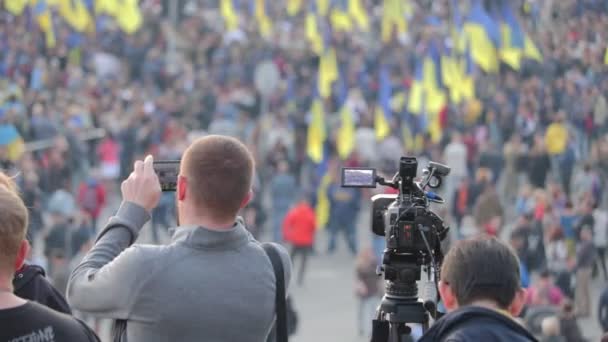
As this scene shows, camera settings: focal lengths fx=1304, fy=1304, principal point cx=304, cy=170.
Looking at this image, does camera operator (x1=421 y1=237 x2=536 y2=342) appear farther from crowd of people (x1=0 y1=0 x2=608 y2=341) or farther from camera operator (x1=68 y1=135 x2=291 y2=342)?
crowd of people (x1=0 y1=0 x2=608 y2=341)

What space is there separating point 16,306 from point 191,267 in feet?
1.92

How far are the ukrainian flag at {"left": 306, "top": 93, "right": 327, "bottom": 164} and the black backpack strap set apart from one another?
17.1 meters

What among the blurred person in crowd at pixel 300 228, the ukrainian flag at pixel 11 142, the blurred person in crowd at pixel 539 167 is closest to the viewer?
the blurred person in crowd at pixel 300 228

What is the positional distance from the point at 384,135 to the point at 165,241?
13.6 feet

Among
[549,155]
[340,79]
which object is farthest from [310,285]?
[340,79]

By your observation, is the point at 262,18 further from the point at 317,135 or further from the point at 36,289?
the point at 36,289

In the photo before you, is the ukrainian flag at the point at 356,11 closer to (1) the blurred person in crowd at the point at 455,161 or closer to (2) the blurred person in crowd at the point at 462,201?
(1) the blurred person in crowd at the point at 455,161

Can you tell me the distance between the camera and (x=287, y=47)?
88.3 ft

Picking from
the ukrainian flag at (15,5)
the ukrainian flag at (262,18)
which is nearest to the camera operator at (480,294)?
the ukrainian flag at (15,5)

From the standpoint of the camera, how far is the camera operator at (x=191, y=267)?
138 inches

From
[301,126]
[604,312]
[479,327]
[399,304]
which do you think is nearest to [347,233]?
[301,126]

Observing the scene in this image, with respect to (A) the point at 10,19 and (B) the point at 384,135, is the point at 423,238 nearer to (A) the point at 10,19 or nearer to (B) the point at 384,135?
(B) the point at 384,135

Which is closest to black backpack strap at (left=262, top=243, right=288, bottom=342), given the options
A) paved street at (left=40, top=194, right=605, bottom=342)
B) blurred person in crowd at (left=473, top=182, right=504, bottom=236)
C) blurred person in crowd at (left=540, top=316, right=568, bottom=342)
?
blurred person in crowd at (left=540, top=316, right=568, bottom=342)

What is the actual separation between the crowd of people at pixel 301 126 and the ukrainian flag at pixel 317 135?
33 centimetres
